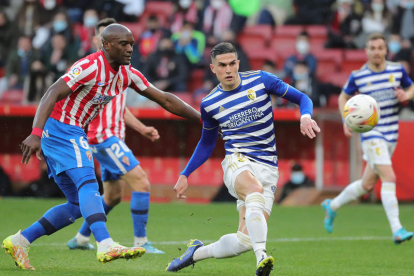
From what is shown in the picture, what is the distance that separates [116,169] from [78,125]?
62.8 inches

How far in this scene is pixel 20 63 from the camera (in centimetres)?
1698

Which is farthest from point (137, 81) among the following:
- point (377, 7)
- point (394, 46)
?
point (377, 7)

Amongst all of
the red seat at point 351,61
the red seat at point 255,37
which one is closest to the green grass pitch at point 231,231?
the red seat at point 351,61

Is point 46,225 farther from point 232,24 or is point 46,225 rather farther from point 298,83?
point 232,24

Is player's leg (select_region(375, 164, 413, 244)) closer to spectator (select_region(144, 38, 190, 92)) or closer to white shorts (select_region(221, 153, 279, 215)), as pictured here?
white shorts (select_region(221, 153, 279, 215))

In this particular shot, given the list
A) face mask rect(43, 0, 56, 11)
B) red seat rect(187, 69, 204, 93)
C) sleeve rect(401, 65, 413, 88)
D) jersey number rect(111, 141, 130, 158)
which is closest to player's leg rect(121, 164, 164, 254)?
jersey number rect(111, 141, 130, 158)

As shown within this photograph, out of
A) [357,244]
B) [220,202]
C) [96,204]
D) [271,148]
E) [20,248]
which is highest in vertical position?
[271,148]

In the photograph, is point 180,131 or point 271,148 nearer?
point 271,148

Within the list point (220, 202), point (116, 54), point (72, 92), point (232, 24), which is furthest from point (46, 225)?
point (232, 24)

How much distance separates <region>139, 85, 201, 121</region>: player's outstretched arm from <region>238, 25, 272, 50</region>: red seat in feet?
39.1

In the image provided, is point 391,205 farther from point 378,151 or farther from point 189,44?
point 189,44

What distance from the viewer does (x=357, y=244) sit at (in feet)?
28.2

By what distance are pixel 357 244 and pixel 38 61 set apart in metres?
9.78

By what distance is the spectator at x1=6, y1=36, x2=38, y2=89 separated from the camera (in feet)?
54.0
